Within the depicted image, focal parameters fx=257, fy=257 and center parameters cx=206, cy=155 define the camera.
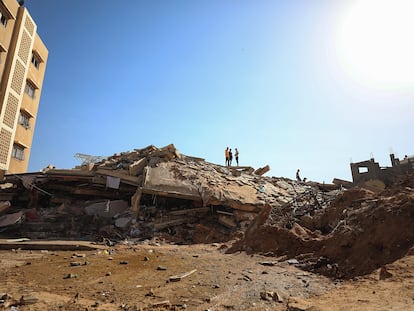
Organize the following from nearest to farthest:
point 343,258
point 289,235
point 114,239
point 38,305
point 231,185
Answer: point 38,305, point 343,258, point 289,235, point 114,239, point 231,185

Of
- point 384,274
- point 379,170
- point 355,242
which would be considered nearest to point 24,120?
point 355,242

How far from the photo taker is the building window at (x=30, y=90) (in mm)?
19461

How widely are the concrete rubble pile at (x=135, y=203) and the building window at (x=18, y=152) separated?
15.7 feet

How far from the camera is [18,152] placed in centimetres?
1856

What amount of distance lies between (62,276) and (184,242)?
6.38m

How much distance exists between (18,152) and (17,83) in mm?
4888

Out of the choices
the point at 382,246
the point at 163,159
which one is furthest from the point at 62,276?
the point at 163,159

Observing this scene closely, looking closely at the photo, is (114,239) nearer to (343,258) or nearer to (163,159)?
(163,159)

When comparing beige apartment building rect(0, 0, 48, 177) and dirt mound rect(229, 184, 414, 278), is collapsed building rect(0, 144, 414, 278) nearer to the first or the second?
dirt mound rect(229, 184, 414, 278)

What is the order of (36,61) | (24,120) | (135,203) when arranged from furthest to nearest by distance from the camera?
(36,61) < (24,120) < (135,203)

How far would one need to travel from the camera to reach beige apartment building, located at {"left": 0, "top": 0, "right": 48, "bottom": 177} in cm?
1593

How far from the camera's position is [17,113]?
1727 centimetres

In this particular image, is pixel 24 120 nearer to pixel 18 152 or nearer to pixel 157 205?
pixel 18 152

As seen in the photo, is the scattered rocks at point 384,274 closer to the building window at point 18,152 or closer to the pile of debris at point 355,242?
the pile of debris at point 355,242
